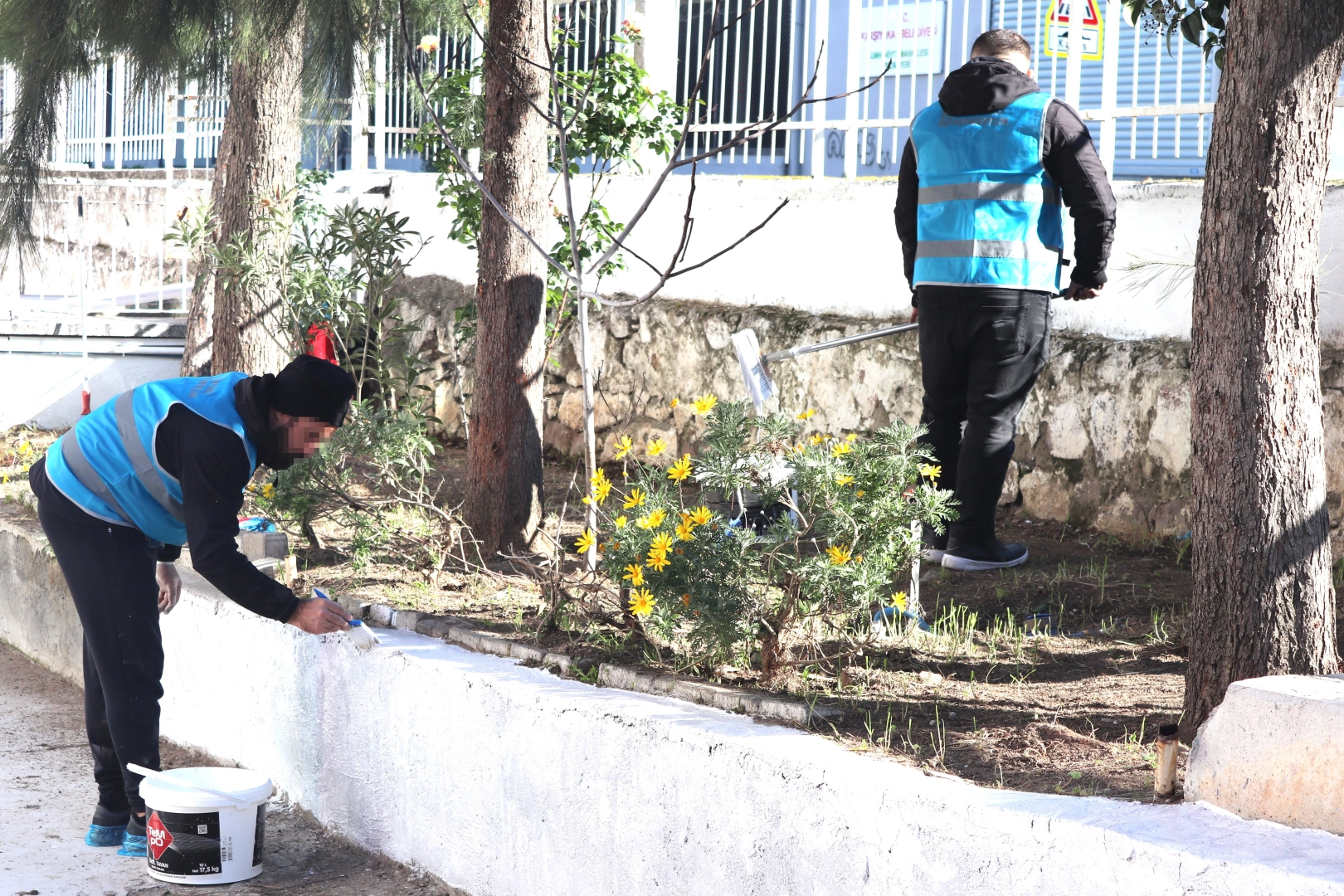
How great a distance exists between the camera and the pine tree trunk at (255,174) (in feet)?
20.5

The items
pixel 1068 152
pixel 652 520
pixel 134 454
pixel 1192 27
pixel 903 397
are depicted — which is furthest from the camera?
pixel 903 397

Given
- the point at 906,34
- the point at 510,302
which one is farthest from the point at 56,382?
the point at 906,34

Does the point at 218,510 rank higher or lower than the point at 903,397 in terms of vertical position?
lower

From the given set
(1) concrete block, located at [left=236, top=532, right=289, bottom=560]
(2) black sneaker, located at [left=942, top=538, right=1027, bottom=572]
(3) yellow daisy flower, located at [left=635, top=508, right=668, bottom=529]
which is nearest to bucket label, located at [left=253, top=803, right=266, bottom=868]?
(1) concrete block, located at [left=236, top=532, right=289, bottom=560]

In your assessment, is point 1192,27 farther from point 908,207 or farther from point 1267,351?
point 1267,351

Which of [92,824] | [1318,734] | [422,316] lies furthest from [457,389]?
[1318,734]

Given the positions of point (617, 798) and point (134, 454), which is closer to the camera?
point (617, 798)

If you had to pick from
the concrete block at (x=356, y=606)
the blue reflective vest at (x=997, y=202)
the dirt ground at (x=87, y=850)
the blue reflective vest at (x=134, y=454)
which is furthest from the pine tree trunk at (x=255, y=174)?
the blue reflective vest at (x=997, y=202)

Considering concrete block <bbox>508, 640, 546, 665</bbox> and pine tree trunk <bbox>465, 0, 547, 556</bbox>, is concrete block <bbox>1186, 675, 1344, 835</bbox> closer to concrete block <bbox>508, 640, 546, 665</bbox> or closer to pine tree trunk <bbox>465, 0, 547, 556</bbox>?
concrete block <bbox>508, 640, 546, 665</bbox>

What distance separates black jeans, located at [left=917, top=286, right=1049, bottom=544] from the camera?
4469 millimetres

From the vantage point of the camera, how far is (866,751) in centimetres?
283

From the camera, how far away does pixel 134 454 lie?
344 cm

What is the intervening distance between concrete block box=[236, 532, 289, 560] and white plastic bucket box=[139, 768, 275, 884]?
1.16 meters

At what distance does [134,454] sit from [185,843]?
39.8 inches
